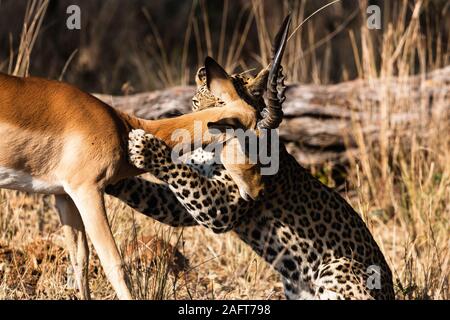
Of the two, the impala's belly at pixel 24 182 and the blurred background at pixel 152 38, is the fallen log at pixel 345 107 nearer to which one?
the blurred background at pixel 152 38

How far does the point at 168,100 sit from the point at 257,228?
2478 mm

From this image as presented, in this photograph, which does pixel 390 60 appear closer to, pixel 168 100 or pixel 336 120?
pixel 336 120

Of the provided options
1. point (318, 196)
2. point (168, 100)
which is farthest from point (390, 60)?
point (318, 196)

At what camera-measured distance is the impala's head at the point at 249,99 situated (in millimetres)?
5184

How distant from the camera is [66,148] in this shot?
4.96 metres

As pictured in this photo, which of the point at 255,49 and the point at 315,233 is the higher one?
the point at 255,49

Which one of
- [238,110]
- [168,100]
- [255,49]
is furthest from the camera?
[255,49]

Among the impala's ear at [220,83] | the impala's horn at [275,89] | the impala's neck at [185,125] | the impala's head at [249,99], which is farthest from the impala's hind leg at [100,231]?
the impala's horn at [275,89]

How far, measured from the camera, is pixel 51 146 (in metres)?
4.94

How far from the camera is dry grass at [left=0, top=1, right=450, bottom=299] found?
19.6ft

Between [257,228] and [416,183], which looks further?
[416,183]

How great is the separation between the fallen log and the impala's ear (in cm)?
281

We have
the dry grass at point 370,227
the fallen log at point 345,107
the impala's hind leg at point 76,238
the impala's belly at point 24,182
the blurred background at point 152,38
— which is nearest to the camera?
the impala's belly at point 24,182

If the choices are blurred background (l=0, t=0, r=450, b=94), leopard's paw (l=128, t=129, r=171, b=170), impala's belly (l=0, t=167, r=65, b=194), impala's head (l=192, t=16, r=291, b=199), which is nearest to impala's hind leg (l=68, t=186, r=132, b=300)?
impala's belly (l=0, t=167, r=65, b=194)
